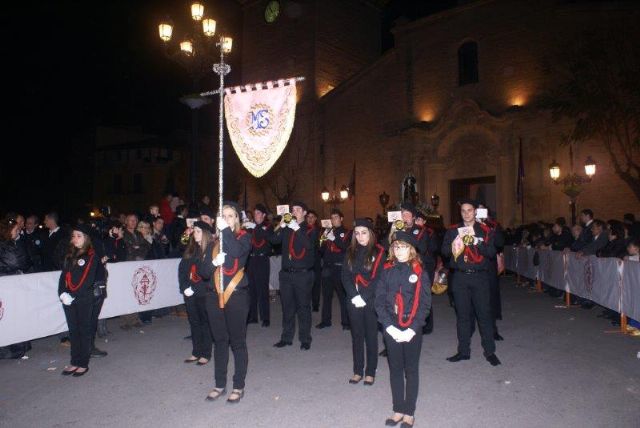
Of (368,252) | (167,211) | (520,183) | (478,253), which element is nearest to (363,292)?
(368,252)

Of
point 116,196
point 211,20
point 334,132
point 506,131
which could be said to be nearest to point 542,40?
point 506,131

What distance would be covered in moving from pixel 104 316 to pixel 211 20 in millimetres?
6910

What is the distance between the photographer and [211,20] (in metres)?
11.5

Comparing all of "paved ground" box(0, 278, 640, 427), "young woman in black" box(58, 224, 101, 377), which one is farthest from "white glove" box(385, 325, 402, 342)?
"young woman in black" box(58, 224, 101, 377)

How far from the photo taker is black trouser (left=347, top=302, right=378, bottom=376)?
586 centimetres

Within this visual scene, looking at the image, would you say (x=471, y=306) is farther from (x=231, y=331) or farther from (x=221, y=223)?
(x=221, y=223)

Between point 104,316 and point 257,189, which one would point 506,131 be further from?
point 104,316

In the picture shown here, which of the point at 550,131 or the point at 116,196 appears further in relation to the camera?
the point at 116,196

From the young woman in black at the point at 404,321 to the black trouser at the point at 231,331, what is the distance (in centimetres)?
155

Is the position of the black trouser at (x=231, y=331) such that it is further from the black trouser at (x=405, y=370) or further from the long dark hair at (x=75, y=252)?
the long dark hair at (x=75, y=252)

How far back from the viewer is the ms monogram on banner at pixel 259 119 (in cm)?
673

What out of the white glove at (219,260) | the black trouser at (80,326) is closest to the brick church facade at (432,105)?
the white glove at (219,260)

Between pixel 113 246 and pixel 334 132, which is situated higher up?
pixel 334 132

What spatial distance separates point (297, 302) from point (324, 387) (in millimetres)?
2100
